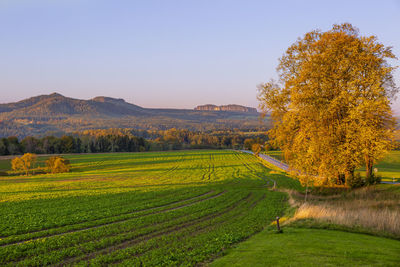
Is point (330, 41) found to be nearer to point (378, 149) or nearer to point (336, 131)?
point (336, 131)

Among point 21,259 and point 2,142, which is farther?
point 2,142

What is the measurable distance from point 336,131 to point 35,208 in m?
33.9

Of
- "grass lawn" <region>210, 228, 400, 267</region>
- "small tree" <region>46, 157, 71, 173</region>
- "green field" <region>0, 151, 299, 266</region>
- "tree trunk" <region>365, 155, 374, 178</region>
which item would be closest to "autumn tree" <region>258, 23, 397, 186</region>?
"tree trunk" <region>365, 155, 374, 178</region>

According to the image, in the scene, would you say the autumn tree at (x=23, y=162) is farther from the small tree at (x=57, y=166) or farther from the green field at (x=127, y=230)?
the green field at (x=127, y=230)

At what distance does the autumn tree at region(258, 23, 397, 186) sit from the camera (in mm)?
25109

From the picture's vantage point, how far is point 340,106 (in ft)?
87.0

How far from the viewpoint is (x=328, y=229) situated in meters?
15.9

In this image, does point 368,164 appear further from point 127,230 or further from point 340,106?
point 127,230

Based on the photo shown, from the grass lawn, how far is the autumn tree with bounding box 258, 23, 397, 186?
43.1 ft

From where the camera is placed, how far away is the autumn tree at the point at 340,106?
25.1 m

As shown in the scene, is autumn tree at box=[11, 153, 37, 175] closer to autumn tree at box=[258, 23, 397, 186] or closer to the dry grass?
autumn tree at box=[258, 23, 397, 186]

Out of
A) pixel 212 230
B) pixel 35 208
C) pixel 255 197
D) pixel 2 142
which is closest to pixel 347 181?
pixel 255 197

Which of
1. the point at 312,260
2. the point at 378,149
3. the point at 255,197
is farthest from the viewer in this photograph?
the point at 255,197

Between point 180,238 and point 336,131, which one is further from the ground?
point 336,131
